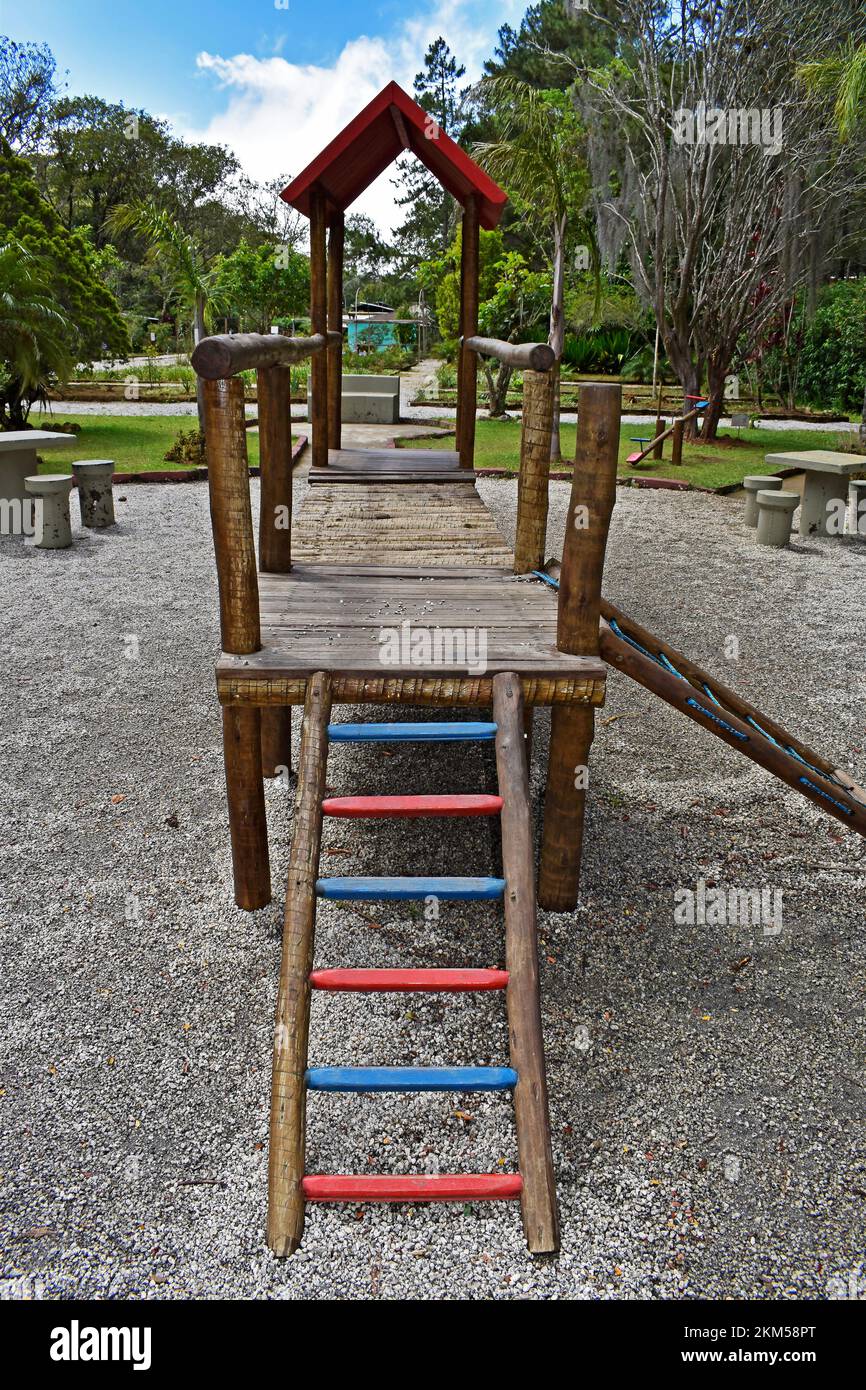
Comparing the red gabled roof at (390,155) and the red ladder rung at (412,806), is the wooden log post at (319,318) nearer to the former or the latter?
the red gabled roof at (390,155)

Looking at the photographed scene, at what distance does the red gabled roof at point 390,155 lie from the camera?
6781mm

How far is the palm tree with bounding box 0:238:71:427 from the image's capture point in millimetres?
14234

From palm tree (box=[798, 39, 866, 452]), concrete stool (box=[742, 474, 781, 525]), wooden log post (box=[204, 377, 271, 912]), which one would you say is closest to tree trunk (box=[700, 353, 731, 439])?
palm tree (box=[798, 39, 866, 452])

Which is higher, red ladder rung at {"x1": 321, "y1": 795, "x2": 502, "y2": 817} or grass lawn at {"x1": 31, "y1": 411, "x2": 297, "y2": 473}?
grass lawn at {"x1": 31, "y1": 411, "x2": 297, "y2": 473}

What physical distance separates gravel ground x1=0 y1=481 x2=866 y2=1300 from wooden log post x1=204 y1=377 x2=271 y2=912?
10.6 inches

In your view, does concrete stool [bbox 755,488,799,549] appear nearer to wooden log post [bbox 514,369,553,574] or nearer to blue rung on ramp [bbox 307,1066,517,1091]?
wooden log post [bbox 514,369,553,574]

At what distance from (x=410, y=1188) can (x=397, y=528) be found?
13.8ft

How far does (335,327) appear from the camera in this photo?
894 centimetres

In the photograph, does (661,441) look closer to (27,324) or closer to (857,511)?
(857,511)

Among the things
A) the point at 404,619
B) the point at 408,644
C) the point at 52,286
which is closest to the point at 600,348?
the point at 52,286

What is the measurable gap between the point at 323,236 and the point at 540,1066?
6.77 metres

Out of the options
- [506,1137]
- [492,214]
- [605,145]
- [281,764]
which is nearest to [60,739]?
[281,764]

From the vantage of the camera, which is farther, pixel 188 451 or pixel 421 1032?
pixel 188 451
